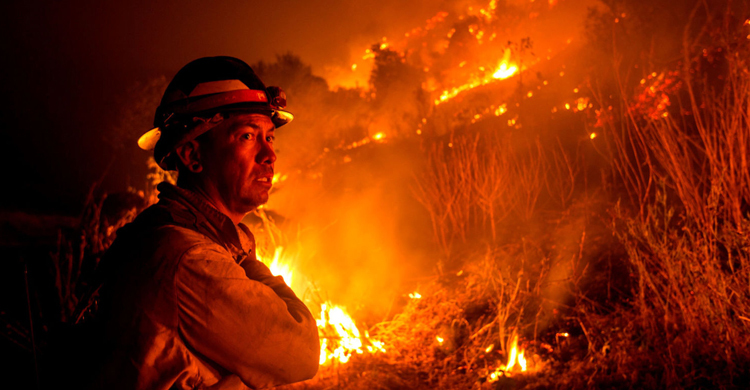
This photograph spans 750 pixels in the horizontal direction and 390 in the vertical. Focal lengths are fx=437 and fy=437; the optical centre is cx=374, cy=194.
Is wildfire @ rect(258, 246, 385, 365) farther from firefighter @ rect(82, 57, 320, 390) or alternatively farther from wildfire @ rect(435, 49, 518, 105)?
wildfire @ rect(435, 49, 518, 105)

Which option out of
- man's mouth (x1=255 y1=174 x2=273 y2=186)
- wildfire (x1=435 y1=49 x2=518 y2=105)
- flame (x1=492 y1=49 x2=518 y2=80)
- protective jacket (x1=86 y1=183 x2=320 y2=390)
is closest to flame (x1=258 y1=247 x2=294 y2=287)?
man's mouth (x1=255 y1=174 x2=273 y2=186)

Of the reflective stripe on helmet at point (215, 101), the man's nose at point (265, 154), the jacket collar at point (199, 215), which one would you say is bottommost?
the jacket collar at point (199, 215)

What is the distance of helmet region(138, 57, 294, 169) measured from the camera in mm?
1811

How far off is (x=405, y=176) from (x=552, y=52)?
30.5 feet

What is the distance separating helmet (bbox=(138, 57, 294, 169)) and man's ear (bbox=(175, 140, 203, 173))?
0.03 metres

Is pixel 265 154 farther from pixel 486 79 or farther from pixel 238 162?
pixel 486 79

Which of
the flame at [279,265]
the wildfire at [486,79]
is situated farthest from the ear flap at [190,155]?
the wildfire at [486,79]

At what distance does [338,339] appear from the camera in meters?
5.23

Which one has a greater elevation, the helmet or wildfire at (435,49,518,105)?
wildfire at (435,49,518,105)

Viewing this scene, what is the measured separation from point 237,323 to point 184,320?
0.16 meters

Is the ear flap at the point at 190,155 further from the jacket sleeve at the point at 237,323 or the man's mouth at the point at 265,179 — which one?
the jacket sleeve at the point at 237,323

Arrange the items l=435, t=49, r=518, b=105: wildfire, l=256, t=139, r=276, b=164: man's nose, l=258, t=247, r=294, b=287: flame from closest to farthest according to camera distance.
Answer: l=256, t=139, r=276, b=164: man's nose < l=258, t=247, r=294, b=287: flame < l=435, t=49, r=518, b=105: wildfire

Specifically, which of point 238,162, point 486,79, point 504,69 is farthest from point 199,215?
point 504,69

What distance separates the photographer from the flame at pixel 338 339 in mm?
5186
